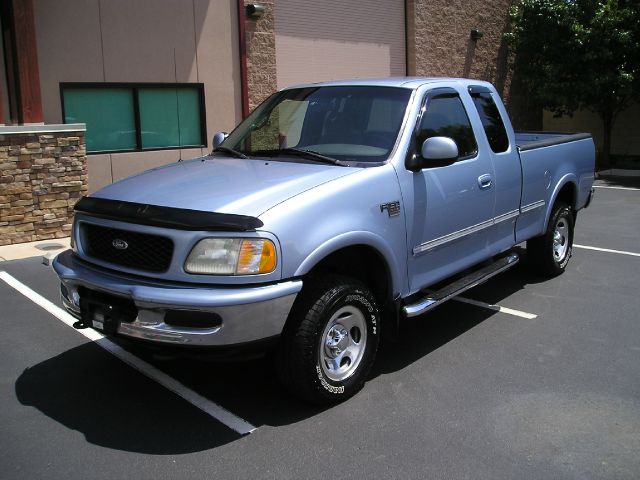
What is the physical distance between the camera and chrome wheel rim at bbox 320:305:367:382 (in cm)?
403

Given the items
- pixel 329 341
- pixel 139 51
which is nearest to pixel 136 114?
pixel 139 51

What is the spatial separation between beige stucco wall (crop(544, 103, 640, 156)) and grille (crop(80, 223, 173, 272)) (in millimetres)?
19010

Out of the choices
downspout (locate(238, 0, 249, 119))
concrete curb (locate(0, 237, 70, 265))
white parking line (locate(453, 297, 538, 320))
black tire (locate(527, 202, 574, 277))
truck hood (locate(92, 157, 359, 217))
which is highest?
downspout (locate(238, 0, 249, 119))

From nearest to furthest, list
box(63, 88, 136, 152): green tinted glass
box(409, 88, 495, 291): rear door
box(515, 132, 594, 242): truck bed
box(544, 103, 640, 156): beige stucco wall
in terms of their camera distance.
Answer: box(409, 88, 495, 291): rear door
box(515, 132, 594, 242): truck bed
box(63, 88, 136, 152): green tinted glass
box(544, 103, 640, 156): beige stucco wall

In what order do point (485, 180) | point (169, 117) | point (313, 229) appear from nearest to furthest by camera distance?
point (313, 229) < point (485, 180) < point (169, 117)

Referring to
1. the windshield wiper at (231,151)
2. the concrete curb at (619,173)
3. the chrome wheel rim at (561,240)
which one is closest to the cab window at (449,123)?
the windshield wiper at (231,151)

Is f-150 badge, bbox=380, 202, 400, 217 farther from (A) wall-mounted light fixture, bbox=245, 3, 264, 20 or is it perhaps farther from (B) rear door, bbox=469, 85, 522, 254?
(A) wall-mounted light fixture, bbox=245, 3, 264, 20

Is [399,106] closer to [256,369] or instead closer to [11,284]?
[256,369]

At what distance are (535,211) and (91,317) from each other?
426cm

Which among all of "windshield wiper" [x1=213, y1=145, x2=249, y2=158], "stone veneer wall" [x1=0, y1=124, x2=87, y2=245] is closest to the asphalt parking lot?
"windshield wiper" [x1=213, y1=145, x2=249, y2=158]

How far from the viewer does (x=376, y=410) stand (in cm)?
407

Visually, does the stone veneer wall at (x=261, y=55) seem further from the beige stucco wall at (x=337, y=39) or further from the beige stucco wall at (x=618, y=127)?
the beige stucco wall at (x=618, y=127)

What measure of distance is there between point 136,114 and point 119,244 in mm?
8083

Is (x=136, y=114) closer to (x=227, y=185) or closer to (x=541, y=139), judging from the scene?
(x=541, y=139)
